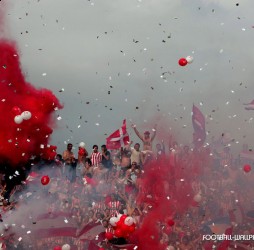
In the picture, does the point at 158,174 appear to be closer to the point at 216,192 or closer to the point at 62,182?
the point at 216,192

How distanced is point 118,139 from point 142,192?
109 inches

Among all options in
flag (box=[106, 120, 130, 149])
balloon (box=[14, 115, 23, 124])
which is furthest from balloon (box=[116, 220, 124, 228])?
balloon (box=[14, 115, 23, 124])

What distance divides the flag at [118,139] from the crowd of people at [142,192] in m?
0.40

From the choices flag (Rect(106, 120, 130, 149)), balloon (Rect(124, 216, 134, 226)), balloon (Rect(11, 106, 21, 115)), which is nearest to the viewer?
balloon (Rect(124, 216, 134, 226))

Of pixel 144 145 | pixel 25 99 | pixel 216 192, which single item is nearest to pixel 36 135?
pixel 25 99

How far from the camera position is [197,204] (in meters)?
12.7

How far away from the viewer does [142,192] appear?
12.7 metres

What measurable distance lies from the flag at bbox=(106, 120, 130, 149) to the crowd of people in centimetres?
40

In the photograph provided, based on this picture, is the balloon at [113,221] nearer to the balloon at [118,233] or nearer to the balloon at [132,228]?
the balloon at [118,233]

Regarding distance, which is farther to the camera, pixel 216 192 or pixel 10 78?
pixel 10 78

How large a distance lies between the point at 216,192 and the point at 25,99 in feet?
19.4

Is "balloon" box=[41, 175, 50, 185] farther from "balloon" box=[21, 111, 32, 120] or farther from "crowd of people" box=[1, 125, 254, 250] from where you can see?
"balloon" box=[21, 111, 32, 120]

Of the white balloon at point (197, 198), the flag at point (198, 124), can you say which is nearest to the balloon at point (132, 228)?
the white balloon at point (197, 198)

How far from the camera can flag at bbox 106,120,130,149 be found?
1496 centimetres
